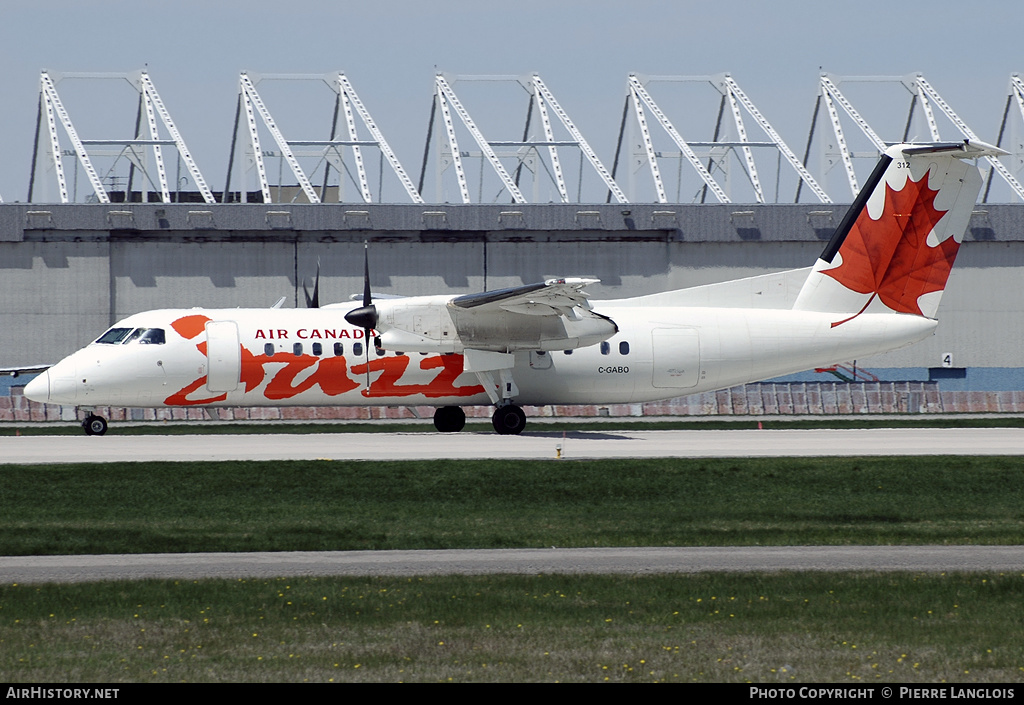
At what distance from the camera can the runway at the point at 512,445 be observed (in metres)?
28.0

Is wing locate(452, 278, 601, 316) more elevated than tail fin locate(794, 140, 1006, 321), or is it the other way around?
tail fin locate(794, 140, 1006, 321)

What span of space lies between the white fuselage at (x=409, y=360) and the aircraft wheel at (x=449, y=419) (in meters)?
1.34

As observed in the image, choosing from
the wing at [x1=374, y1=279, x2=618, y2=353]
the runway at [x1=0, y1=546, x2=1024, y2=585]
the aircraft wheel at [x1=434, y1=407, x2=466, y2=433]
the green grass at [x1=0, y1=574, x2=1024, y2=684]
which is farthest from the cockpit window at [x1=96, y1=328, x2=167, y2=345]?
the green grass at [x1=0, y1=574, x2=1024, y2=684]

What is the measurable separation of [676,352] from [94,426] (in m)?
16.9

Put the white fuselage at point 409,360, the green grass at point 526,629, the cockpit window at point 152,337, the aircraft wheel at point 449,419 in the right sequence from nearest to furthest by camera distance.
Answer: the green grass at point 526,629 < the white fuselage at point 409,360 < the cockpit window at point 152,337 < the aircraft wheel at point 449,419

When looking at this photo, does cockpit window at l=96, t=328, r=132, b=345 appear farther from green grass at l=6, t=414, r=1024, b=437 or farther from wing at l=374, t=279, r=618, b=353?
wing at l=374, t=279, r=618, b=353

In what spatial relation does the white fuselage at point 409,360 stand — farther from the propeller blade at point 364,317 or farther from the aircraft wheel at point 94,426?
the aircraft wheel at point 94,426

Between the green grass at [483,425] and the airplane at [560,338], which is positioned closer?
the airplane at [560,338]

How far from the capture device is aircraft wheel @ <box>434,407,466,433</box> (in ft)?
119

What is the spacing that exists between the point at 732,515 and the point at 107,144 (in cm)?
5745

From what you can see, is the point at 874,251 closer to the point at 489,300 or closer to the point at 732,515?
the point at 489,300

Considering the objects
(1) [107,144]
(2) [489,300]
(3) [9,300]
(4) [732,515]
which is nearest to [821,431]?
(2) [489,300]

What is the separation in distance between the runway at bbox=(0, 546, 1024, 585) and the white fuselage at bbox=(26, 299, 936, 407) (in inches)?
682

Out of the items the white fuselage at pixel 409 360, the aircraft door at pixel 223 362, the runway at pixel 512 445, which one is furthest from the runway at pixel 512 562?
the white fuselage at pixel 409 360
